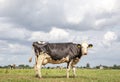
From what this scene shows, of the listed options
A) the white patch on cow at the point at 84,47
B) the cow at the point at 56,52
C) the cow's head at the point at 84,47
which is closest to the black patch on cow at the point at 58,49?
the cow at the point at 56,52

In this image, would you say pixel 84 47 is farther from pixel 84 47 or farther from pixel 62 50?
pixel 62 50

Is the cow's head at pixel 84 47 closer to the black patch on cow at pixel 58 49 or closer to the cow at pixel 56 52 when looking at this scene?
the cow at pixel 56 52

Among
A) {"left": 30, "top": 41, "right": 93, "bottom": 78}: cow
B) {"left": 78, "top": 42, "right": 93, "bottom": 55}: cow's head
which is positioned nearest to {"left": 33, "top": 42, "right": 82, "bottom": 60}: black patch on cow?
{"left": 30, "top": 41, "right": 93, "bottom": 78}: cow

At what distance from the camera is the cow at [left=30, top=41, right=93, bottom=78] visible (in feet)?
85.5

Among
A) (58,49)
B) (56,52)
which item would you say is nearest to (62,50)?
(58,49)

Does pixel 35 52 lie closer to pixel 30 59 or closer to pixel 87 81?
pixel 30 59

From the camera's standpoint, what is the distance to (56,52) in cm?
2609

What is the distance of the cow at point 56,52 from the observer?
2606cm

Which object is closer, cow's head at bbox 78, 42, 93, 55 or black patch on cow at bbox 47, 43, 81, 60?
black patch on cow at bbox 47, 43, 81, 60

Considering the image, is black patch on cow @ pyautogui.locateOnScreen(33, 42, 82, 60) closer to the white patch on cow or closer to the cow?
the cow

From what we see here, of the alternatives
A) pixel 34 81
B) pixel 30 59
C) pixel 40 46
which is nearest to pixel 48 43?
pixel 40 46

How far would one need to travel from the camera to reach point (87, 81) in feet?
74.3

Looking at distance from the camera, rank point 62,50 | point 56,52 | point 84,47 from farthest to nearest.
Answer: point 84,47, point 62,50, point 56,52

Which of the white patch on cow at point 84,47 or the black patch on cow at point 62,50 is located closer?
the black patch on cow at point 62,50
